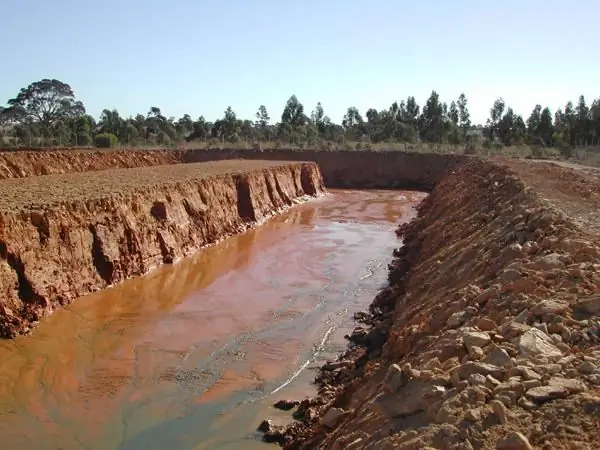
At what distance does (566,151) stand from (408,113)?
155 ft

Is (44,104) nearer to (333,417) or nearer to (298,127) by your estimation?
(298,127)

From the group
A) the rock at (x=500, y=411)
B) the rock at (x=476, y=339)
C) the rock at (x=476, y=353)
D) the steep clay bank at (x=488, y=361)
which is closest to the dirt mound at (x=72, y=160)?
the steep clay bank at (x=488, y=361)

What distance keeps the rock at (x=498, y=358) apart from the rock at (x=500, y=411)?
0.67 metres

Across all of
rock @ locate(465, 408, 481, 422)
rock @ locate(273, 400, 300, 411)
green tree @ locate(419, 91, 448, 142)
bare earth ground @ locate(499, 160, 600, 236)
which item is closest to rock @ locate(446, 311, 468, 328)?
rock @ locate(465, 408, 481, 422)

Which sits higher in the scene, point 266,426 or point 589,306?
point 589,306

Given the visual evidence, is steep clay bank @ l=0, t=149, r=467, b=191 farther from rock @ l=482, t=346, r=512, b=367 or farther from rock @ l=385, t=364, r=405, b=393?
rock @ l=482, t=346, r=512, b=367

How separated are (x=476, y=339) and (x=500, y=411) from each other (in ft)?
4.91

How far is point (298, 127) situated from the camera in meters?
82.2

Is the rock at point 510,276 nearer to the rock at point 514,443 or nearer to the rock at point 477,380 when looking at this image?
the rock at point 477,380

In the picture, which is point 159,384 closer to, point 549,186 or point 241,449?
point 241,449

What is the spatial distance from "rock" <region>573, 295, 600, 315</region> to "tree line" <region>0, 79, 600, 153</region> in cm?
4601

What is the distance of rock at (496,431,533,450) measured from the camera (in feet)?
14.0

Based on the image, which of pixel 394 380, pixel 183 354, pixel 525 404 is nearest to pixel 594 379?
pixel 525 404

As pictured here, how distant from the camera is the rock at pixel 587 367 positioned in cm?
504
